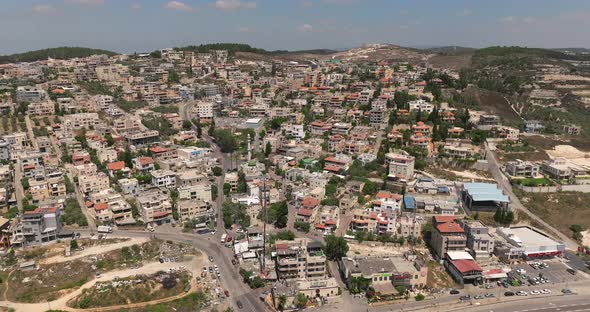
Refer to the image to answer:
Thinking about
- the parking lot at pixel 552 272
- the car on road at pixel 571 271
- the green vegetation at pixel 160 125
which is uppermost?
the green vegetation at pixel 160 125

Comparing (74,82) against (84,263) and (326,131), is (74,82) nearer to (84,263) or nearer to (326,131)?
(326,131)

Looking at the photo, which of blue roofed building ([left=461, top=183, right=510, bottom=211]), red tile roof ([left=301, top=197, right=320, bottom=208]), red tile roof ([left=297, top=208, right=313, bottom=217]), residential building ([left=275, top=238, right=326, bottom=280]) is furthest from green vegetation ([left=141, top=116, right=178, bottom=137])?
blue roofed building ([left=461, top=183, right=510, bottom=211])

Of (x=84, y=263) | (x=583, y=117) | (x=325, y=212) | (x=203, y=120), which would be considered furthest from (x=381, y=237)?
(x=583, y=117)

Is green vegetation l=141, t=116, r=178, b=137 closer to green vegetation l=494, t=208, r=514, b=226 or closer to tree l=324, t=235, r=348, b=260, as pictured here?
tree l=324, t=235, r=348, b=260

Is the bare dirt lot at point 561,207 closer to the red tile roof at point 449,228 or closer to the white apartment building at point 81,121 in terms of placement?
the red tile roof at point 449,228

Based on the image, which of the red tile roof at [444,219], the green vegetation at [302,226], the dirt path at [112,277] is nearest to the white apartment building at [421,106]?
the red tile roof at [444,219]

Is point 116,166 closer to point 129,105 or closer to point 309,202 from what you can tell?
point 309,202
